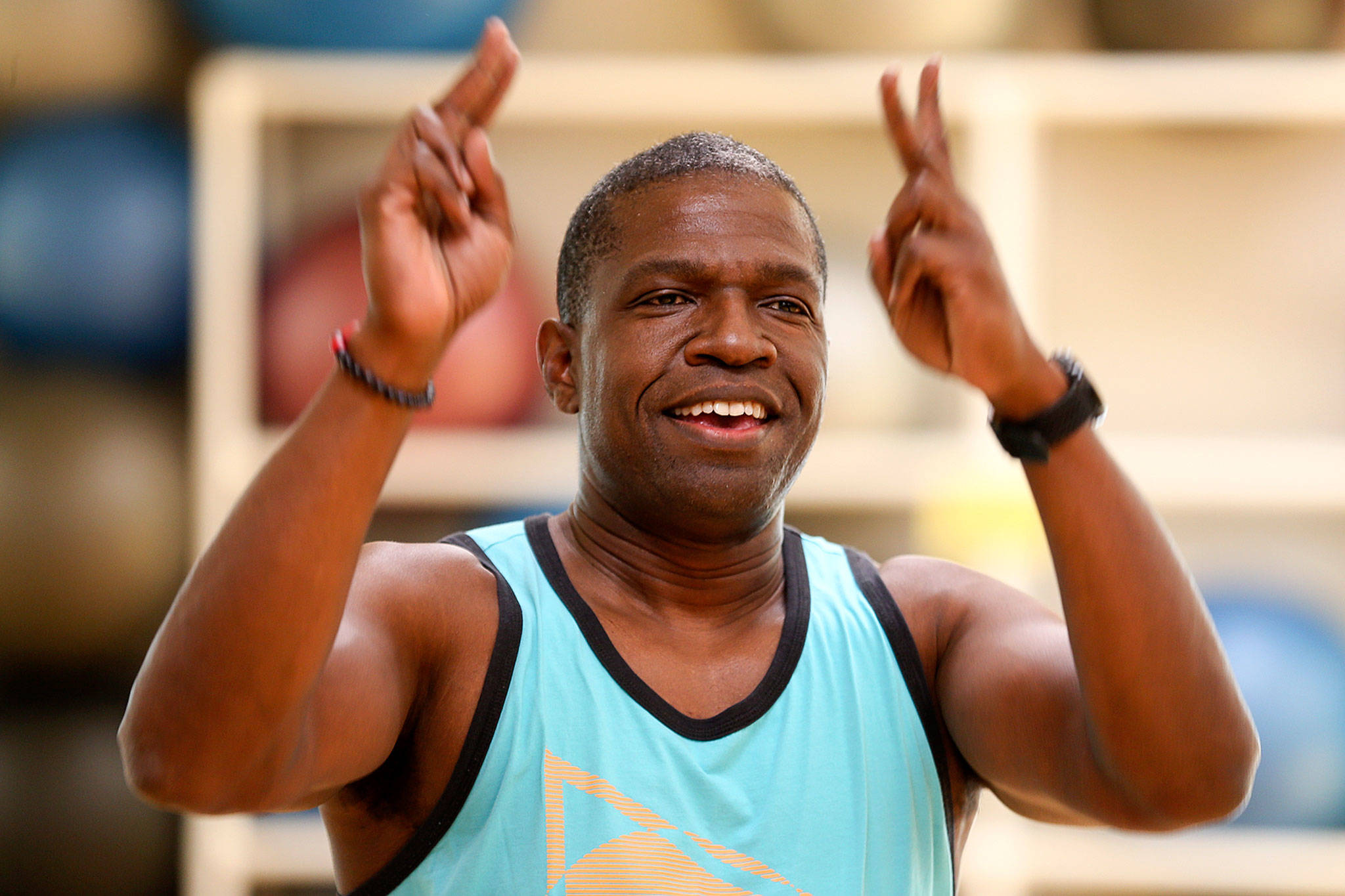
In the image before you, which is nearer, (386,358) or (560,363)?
(386,358)

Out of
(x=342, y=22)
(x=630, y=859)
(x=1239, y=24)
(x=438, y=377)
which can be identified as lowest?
(x=630, y=859)

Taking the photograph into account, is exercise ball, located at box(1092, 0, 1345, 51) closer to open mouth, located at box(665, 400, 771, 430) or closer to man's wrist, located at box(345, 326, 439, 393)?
open mouth, located at box(665, 400, 771, 430)

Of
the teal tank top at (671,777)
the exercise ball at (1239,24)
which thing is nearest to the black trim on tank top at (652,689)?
the teal tank top at (671,777)

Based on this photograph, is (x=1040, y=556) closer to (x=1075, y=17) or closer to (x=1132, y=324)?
(x=1132, y=324)

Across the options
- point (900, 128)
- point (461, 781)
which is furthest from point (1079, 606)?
point (461, 781)

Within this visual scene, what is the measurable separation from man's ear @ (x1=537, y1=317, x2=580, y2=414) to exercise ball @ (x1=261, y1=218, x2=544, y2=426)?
1007 millimetres

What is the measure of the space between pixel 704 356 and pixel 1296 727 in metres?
1.71

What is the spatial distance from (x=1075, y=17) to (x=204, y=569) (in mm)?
2745

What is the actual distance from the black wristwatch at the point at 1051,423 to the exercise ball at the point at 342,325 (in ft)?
4.97

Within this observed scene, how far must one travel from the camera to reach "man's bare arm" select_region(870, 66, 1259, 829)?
1197mm

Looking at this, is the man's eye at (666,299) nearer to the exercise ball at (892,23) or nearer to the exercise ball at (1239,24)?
the exercise ball at (892,23)

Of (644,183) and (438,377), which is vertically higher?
(438,377)

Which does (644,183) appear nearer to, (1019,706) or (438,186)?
(438,186)

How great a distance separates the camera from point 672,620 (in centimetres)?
147
